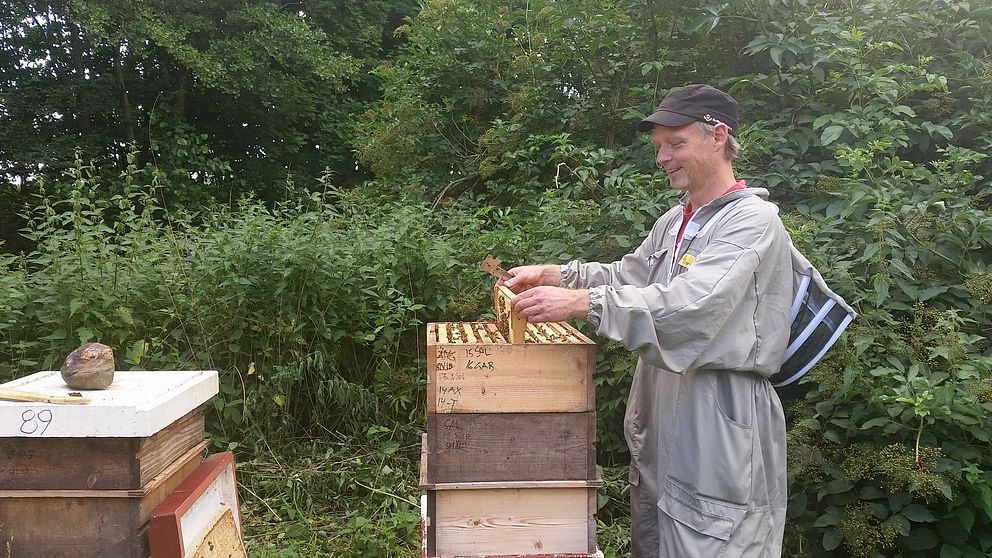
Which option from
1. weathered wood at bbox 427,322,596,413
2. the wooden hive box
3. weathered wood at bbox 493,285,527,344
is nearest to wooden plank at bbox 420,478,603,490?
the wooden hive box

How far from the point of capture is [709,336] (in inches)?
67.0

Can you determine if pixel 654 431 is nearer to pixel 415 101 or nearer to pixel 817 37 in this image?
pixel 817 37

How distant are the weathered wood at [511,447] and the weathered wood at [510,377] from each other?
0.03 m

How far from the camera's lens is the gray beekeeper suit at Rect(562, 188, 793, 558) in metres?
1.68

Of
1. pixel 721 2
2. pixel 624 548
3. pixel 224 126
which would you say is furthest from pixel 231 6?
pixel 624 548

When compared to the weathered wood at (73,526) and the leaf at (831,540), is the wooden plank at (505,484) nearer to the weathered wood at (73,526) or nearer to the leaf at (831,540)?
the weathered wood at (73,526)

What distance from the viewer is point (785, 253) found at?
189 centimetres

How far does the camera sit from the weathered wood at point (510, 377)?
1.80 metres

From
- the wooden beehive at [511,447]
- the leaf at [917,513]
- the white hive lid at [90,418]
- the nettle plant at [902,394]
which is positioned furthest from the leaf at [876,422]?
the white hive lid at [90,418]

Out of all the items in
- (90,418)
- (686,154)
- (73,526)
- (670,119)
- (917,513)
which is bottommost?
(917,513)

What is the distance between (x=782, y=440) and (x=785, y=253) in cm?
55

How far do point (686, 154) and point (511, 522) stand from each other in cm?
123

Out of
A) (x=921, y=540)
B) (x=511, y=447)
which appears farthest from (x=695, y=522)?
→ (x=921, y=540)

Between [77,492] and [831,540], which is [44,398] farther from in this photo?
[831,540]
